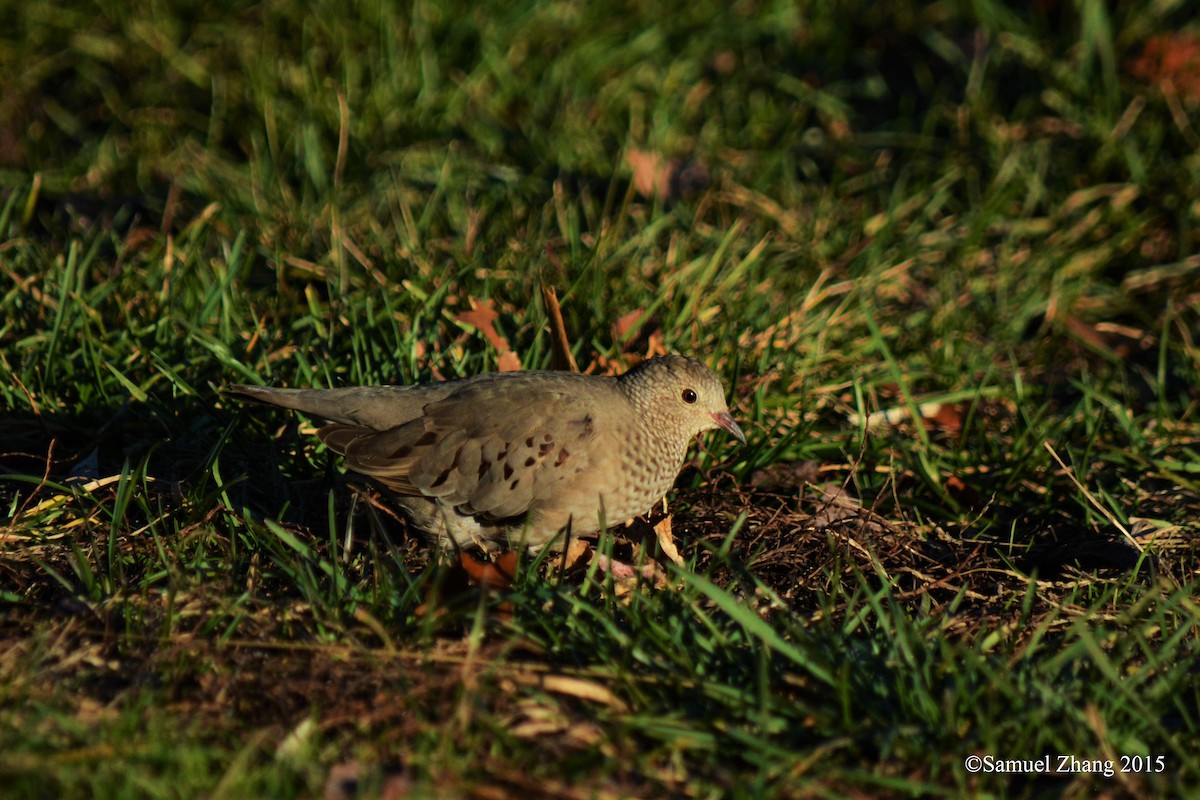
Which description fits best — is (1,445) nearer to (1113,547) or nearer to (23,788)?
(23,788)

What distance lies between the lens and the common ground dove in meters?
4.02

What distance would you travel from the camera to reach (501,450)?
13.3ft

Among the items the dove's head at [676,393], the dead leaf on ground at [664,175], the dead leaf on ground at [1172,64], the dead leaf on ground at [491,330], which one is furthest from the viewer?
the dead leaf on ground at [1172,64]

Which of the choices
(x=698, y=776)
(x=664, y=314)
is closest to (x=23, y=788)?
(x=698, y=776)

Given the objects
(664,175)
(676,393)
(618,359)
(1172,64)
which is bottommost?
(618,359)

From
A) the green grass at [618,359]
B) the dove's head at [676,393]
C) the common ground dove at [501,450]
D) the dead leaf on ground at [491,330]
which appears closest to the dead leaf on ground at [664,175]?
the green grass at [618,359]

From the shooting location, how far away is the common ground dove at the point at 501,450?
4.02 meters

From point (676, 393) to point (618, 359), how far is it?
0.75 metres

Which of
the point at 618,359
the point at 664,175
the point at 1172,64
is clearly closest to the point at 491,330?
the point at 618,359

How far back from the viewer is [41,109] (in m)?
6.87

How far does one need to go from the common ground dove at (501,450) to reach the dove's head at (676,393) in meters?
0.03

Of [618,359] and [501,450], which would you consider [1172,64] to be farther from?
[501,450]

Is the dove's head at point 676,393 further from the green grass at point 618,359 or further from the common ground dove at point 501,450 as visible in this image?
the green grass at point 618,359

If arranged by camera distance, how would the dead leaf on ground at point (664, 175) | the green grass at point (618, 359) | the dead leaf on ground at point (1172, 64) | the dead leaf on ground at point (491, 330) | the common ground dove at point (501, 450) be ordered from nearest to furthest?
the green grass at point (618, 359)
the common ground dove at point (501, 450)
the dead leaf on ground at point (491, 330)
the dead leaf on ground at point (664, 175)
the dead leaf on ground at point (1172, 64)
